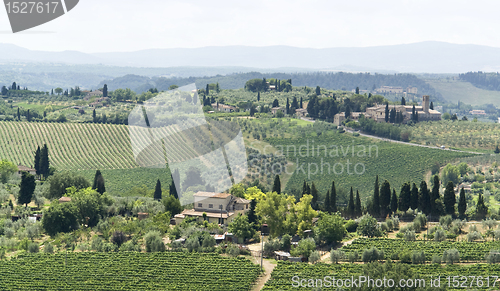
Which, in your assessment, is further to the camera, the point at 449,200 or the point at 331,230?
the point at 449,200

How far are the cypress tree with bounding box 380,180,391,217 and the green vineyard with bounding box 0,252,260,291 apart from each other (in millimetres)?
14643

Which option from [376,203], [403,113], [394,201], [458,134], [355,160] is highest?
[403,113]

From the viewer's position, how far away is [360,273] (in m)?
29.0

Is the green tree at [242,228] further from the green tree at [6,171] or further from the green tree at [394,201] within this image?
the green tree at [6,171]

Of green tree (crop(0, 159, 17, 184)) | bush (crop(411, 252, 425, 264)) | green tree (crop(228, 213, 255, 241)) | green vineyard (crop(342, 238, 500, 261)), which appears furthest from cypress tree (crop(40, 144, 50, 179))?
bush (crop(411, 252, 425, 264))

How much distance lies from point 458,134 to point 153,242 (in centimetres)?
5427

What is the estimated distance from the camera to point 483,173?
199 feet

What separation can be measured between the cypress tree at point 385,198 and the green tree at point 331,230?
25.1 feet

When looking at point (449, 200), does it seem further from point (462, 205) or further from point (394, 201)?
point (394, 201)

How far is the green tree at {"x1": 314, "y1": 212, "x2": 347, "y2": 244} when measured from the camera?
36719 mm

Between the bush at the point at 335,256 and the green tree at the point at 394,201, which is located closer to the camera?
the bush at the point at 335,256

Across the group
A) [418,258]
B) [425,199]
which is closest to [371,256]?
[418,258]

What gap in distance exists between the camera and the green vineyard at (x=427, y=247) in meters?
33.1

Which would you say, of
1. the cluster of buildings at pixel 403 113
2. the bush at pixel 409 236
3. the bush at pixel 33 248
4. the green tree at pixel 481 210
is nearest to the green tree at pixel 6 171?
the bush at pixel 33 248
